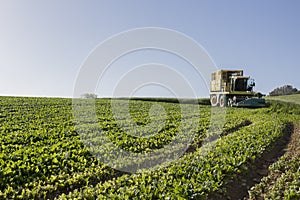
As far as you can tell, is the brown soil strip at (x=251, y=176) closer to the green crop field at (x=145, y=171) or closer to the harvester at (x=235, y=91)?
the green crop field at (x=145, y=171)

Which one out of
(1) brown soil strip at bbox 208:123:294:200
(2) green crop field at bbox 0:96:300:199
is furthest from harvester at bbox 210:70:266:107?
(1) brown soil strip at bbox 208:123:294:200

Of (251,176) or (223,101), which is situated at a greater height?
(223,101)

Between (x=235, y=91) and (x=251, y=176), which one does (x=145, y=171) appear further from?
(x=235, y=91)

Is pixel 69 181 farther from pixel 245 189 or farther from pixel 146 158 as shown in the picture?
pixel 245 189

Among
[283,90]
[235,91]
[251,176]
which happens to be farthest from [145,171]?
[283,90]

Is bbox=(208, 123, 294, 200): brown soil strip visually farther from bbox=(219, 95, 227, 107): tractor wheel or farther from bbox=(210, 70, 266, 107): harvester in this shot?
bbox=(219, 95, 227, 107): tractor wheel

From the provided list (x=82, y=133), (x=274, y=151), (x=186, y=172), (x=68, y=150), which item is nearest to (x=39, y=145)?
(x=68, y=150)

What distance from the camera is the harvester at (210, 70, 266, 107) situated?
21484 millimetres

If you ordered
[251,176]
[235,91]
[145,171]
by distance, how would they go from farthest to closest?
[235,91]
[251,176]
[145,171]

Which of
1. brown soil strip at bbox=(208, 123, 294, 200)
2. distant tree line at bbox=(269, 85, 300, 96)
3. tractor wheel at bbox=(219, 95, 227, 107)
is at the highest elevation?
distant tree line at bbox=(269, 85, 300, 96)

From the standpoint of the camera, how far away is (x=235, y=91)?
22.7 m

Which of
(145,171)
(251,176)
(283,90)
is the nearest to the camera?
(145,171)

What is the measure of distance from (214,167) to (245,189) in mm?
867

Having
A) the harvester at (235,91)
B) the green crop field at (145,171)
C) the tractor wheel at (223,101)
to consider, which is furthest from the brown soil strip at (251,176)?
the tractor wheel at (223,101)
